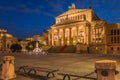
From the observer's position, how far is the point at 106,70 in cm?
700

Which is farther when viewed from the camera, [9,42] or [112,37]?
[9,42]

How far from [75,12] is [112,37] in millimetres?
23059

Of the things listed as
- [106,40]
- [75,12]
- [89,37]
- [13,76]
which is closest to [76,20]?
[75,12]

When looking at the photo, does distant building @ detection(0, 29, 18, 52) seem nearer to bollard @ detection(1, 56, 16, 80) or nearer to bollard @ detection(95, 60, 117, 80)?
bollard @ detection(1, 56, 16, 80)

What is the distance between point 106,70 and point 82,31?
207 feet

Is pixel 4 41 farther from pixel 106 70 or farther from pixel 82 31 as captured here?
pixel 106 70

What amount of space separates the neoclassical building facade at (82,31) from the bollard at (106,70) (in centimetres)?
5080

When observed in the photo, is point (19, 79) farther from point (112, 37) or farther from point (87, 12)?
point (87, 12)

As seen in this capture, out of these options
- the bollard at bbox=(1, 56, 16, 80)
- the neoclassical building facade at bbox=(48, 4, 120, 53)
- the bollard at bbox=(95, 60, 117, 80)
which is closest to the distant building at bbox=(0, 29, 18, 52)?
the neoclassical building facade at bbox=(48, 4, 120, 53)

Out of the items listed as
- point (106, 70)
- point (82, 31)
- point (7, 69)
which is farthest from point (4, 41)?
point (106, 70)

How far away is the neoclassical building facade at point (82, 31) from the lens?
208 feet

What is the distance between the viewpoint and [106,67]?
6.99 metres

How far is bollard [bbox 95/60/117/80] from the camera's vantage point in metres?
6.89

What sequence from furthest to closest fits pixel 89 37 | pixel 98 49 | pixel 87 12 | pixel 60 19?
pixel 60 19, pixel 87 12, pixel 89 37, pixel 98 49
